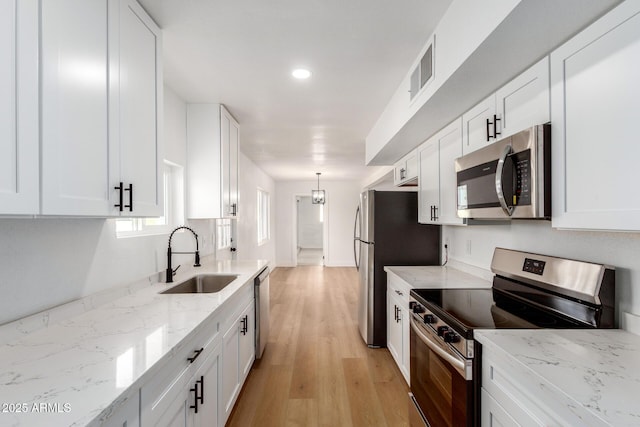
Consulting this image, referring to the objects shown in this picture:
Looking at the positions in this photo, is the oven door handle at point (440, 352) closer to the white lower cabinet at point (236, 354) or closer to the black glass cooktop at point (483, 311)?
the black glass cooktop at point (483, 311)

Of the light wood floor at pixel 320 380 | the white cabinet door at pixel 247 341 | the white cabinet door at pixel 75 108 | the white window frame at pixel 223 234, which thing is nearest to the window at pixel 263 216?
the white window frame at pixel 223 234

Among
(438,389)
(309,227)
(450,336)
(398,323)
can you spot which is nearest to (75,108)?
(450,336)

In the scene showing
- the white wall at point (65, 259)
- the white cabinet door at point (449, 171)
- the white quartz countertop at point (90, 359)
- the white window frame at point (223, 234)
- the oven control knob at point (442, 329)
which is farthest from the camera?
the white window frame at point (223, 234)

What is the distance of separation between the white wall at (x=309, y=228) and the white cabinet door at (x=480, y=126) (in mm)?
11133

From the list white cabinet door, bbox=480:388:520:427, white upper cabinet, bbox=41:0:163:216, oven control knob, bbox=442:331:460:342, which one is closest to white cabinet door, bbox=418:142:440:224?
oven control knob, bbox=442:331:460:342

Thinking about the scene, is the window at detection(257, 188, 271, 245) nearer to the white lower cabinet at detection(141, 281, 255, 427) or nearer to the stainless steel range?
the white lower cabinet at detection(141, 281, 255, 427)

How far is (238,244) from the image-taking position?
15.8ft

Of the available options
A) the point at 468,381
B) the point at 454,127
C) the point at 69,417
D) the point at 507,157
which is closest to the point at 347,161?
the point at 454,127

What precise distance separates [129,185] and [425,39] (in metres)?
1.81

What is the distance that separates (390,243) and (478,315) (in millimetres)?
1738

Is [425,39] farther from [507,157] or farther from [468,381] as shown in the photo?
[468,381]

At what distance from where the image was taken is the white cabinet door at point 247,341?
2.41 m

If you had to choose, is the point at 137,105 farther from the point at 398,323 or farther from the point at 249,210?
the point at 249,210

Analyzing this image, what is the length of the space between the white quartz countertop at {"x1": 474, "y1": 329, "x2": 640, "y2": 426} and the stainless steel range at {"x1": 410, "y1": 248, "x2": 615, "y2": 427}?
0.11 m
